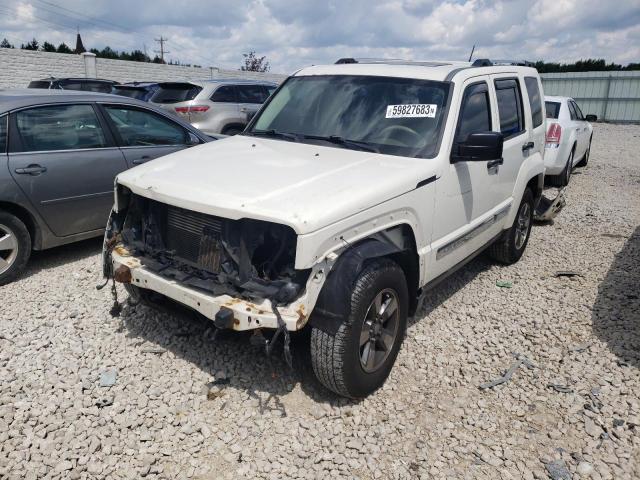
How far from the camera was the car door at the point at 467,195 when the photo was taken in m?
3.83

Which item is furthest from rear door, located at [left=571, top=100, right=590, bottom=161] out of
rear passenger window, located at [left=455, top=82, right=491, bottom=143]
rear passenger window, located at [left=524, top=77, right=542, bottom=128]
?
rear passenger window, located at [left=455, top=82, right=491, bottom=143]

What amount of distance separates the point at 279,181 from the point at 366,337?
110cm

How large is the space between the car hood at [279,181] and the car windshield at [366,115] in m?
0.17

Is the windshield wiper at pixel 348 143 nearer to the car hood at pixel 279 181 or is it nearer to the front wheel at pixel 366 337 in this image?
the car hood at pixel 279 181

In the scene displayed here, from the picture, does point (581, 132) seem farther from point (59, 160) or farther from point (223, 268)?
point (223, 268)

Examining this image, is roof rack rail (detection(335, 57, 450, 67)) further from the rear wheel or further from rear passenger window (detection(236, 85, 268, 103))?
rear passenger window (detection(236, 85, 268, 103))

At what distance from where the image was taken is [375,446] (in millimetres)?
2947

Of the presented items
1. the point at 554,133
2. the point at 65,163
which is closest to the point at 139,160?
the point at 65,163

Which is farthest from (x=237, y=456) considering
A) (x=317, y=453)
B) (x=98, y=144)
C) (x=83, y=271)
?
(x=98, y=144)

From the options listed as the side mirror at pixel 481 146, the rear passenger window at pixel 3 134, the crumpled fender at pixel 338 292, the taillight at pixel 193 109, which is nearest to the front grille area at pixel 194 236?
the crumpled fender at pixel 338 292

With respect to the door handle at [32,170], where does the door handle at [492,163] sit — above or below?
above

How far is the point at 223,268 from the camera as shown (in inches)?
118

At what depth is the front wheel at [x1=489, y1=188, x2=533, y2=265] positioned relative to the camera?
18.0 feet

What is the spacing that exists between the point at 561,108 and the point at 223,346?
921 centimetres
